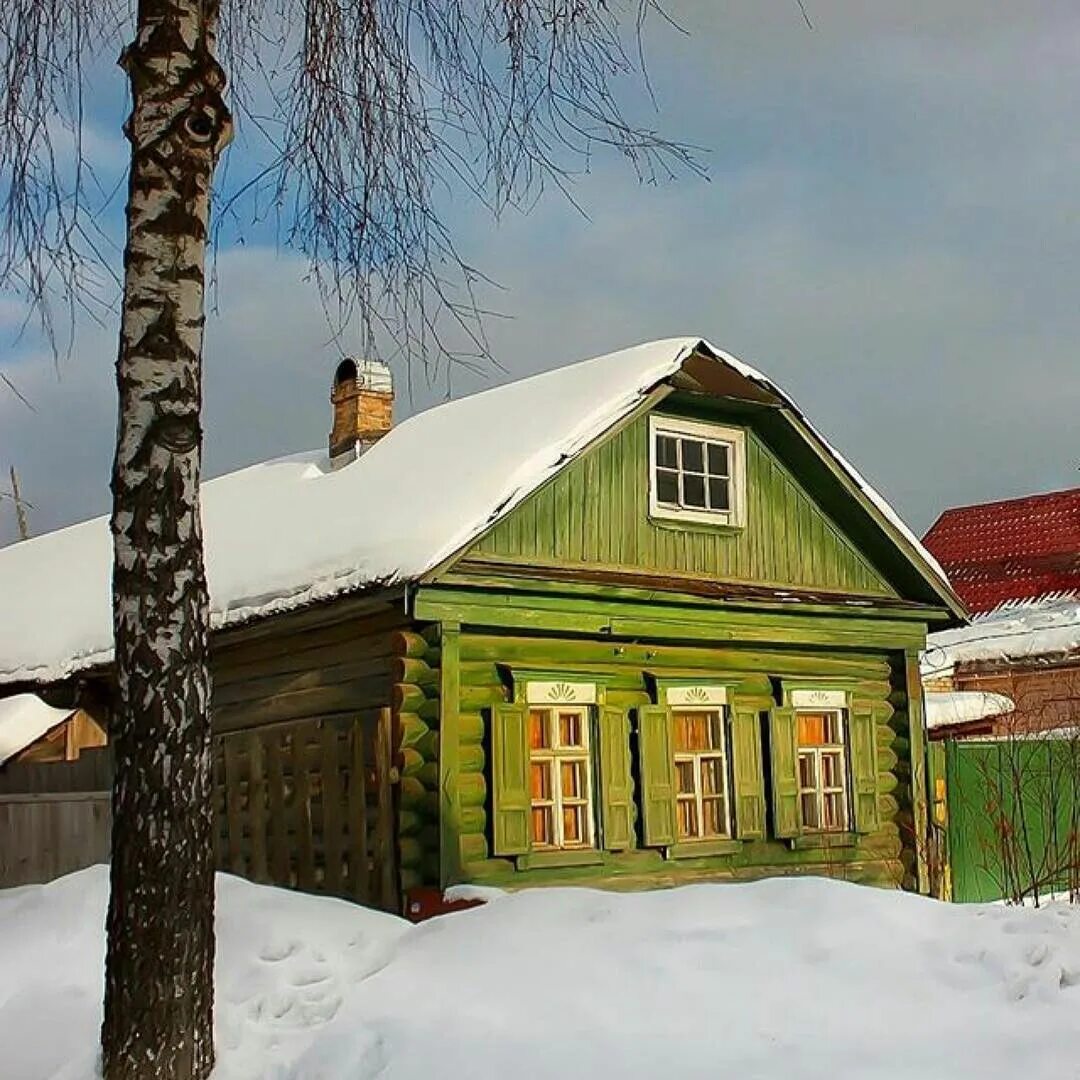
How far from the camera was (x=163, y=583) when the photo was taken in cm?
622

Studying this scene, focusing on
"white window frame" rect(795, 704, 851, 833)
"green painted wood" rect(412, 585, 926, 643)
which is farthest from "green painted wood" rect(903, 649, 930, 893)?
"white window frame" rect(795, 704, 851, 833)

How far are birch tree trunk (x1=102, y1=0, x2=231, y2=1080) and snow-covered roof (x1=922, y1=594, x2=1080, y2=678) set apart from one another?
1955cm

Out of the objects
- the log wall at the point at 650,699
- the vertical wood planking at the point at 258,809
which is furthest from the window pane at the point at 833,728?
the vertical wood planking at the point at 258,809

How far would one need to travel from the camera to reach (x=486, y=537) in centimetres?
1127

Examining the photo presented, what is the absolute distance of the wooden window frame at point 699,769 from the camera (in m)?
12.4

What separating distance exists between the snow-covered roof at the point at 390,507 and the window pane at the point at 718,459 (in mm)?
691

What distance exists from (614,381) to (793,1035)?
23.3ft

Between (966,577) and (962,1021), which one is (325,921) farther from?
(966,577)

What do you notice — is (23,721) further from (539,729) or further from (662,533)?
(662,533)

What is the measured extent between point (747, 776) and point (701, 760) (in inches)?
18.1

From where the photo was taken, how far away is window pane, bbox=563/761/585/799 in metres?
11.7

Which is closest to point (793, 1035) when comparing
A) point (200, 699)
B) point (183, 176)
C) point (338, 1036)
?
point (338, 1036)

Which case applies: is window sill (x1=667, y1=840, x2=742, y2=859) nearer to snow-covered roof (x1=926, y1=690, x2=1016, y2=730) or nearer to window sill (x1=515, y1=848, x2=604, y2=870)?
window sill (x1=515, y1=848, x2=604, y2=870)

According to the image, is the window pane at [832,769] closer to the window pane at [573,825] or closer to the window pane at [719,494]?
the window pane at [719,494]
